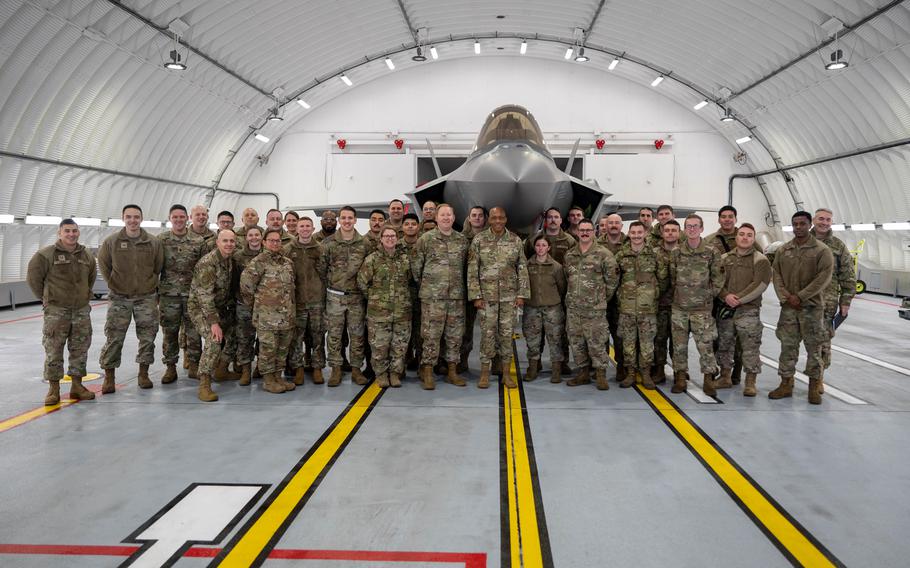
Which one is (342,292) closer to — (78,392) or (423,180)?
(78,392)

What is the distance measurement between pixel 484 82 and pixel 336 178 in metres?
8.73

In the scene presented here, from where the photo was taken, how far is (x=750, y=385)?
5.82 metres

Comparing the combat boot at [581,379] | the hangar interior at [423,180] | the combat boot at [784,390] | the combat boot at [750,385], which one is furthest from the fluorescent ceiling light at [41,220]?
the combat boot at [784,390]

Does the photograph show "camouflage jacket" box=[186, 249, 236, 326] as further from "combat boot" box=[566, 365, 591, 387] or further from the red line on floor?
"combat boot" box=[566, 365, 591, 387]

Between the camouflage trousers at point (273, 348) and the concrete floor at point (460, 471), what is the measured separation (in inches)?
13.4

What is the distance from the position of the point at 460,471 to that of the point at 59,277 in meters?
4.46

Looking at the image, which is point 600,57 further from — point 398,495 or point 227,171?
point 398,495

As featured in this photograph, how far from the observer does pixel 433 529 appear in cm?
307

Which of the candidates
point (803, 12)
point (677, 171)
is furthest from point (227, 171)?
point (803, 12)

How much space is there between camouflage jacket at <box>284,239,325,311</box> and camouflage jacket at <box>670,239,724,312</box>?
401cm

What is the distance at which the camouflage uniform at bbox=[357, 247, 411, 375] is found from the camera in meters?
5.94

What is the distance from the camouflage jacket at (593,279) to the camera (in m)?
5.95

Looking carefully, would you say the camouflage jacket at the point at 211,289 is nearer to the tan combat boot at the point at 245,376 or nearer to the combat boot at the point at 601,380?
the tan combat boot at the point at 245,376

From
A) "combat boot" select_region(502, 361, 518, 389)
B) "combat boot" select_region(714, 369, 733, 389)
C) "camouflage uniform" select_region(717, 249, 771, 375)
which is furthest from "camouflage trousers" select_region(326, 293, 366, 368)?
"combat boot" select_region(714, 369, 733, 389)
